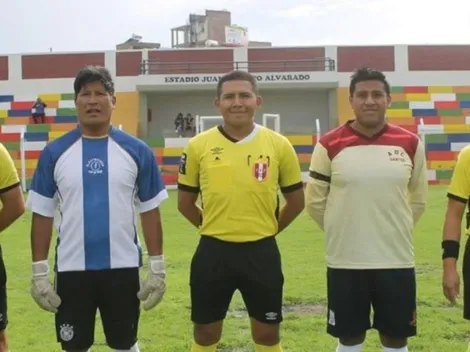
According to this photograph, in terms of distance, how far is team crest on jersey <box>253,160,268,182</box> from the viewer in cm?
400

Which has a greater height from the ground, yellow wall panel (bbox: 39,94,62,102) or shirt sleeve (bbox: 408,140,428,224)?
yellow wall panel (bbox: 39,94,62,102)

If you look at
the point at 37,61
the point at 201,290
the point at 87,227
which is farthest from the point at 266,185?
the point at 37,61

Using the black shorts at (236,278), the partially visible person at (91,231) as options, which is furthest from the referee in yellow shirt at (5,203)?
the black shorts at (236,278)

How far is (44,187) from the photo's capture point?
3721mm

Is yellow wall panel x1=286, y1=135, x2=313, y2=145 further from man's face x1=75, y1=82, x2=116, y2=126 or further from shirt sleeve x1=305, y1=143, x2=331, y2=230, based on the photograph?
man's face x1=75, y1=82, x2=116, y2=126

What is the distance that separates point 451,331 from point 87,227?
3.18 metres

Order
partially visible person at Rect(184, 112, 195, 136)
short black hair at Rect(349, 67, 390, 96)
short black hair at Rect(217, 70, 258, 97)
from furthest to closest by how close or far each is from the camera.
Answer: partially visible person at Rect(184, 112, 195, 136), short black hair at Rect(217, 70, 258, 97), short black hair at Rect(349, 67, 390, 96)

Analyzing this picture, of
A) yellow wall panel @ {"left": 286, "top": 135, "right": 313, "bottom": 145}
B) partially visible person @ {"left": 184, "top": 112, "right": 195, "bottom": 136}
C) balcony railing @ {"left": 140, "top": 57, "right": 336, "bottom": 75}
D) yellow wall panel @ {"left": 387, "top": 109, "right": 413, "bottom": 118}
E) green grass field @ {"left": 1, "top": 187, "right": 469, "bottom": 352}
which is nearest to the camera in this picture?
green grass field @ {"left": 1, "top": 187, "right": 469, "bottom": 352}

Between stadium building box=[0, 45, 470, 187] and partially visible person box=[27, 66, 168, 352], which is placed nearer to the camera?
partially visible person box=[27, 66, 168, 352]

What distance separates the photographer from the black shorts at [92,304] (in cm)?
369

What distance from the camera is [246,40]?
43219 mm

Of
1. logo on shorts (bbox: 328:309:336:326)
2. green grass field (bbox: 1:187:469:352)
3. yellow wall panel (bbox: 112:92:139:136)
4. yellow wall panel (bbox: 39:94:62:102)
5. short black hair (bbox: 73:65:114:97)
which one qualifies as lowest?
green grass field (bbox: 1:187:469:352)

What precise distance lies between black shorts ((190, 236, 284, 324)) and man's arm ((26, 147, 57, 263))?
33.7 inches

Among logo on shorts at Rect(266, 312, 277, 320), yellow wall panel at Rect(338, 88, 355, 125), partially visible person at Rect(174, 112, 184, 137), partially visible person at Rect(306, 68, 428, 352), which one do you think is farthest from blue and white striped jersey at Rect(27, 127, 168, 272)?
yellow wall panel at Rect(338, 88, 355, 125)
